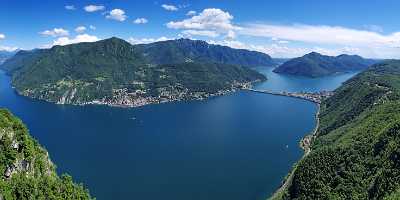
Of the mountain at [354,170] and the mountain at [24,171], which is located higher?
the mountain at [24,171]

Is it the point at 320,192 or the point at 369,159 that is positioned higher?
the point at 369,159

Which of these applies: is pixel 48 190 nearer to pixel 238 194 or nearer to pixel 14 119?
pixel 14 119

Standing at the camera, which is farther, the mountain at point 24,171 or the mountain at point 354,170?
the mountain at point 354,170

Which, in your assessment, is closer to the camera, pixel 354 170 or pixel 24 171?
pixel 24 171

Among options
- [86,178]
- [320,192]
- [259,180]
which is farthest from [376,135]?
[86,178]

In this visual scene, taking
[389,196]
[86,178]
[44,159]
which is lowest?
[86,178]

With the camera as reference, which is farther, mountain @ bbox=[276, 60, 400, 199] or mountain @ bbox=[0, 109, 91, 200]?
mountain @ bbox=[276, 60, 400, 199]

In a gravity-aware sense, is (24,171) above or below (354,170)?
above

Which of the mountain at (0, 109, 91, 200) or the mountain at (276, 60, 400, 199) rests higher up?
the mountain at (0, 109, 91, 200)
